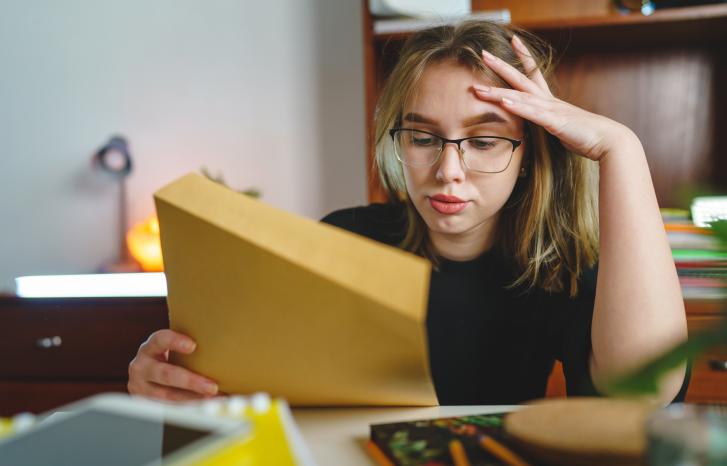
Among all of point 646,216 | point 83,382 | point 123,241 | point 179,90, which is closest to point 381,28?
point 179,90

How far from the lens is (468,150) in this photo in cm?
88

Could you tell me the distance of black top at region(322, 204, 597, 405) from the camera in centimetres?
98

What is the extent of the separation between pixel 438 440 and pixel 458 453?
38 mm

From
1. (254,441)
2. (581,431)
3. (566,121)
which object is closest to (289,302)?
(254,441)

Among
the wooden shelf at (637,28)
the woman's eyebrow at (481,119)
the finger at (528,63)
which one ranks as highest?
the wooden shelf at (637,28)

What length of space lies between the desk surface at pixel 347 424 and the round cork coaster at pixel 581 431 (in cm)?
13

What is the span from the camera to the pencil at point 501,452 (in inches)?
16.1

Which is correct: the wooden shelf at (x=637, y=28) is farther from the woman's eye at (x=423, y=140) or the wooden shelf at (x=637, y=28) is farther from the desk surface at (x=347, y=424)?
the desk surface at (x=347, y=424)

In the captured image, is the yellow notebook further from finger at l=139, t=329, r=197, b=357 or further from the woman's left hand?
the woman's left hand

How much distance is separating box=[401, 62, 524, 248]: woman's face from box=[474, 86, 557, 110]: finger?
15 millimetres

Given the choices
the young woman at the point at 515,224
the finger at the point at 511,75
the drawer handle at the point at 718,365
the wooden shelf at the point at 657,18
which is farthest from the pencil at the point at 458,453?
the wooden shelf at the point at 657,18

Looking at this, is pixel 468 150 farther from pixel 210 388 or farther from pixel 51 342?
pixel 51 342

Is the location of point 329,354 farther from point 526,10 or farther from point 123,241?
point 123,241

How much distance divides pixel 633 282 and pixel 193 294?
550 millimetres
